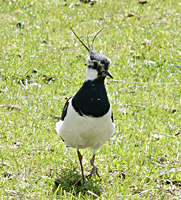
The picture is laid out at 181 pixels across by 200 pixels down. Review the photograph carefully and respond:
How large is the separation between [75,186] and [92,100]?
96 centimetres

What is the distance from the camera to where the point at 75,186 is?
4.07 metres

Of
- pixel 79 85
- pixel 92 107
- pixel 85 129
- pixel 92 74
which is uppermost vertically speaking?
pixel 92 74

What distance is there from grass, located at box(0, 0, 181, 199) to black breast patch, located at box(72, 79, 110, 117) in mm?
757

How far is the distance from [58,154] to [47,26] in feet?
13.7

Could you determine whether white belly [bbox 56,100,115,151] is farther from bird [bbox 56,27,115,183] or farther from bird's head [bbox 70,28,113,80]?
bird's head [bbox 70,28,113,80]

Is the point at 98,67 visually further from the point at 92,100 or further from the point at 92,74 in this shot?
the point at 92,100

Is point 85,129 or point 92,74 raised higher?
point 92,74

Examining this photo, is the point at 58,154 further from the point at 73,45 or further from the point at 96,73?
the point at 73,45

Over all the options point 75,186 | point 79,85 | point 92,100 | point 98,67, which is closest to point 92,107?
point 92,100

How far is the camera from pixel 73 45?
7434 millimetres

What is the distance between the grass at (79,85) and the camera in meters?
4.04

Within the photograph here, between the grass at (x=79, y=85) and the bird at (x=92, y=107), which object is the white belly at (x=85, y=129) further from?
the grass at (x=79, y=85)

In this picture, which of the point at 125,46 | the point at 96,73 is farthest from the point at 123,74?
the point at 96,73

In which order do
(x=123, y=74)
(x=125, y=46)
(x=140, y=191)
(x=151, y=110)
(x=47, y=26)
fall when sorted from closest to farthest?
(x=140, y=191) → (x=151, y=110) → (x=123, y=74) → (x=125, y=46) → (x=47, y=26)
